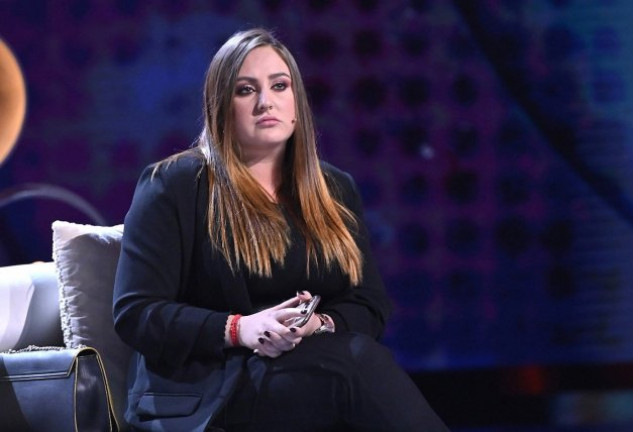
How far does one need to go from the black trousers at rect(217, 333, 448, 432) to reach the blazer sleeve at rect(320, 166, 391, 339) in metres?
0.23

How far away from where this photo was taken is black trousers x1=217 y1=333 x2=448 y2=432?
2.08 metres

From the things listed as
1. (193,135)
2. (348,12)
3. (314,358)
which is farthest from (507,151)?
(314,358)

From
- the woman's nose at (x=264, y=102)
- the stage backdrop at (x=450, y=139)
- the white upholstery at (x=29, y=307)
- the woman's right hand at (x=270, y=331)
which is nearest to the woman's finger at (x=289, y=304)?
the woman's right hand at (x=270, y=331)

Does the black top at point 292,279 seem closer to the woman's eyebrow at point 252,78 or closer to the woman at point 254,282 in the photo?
the woman at point 254,282

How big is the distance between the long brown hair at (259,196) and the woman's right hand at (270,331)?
169 millimetres

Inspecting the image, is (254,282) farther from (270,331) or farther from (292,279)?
(270,331)

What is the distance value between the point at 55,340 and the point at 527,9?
226 centimetres

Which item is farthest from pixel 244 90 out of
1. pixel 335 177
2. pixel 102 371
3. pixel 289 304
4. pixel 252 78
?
pixel 102 371

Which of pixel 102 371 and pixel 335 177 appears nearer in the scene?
pixel 102 371

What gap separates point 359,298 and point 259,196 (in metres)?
0.35

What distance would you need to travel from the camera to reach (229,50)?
2.42m

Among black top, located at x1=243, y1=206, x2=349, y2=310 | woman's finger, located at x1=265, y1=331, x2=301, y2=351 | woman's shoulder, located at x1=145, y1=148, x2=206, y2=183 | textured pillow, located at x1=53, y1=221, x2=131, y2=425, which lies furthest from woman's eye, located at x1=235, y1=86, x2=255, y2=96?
woman's finger, located at x1=265, y1=331, x2=301, y2=351

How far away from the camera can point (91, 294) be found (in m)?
2.51

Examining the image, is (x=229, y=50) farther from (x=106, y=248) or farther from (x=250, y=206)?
(x=106, y=248)
